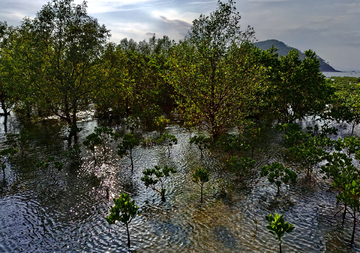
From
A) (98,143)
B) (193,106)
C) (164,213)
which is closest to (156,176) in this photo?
(164,213)

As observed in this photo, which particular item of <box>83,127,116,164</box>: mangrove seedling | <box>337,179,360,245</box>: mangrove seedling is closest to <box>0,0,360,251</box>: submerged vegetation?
<box>83,127,116,164</box>: mangrove seedling

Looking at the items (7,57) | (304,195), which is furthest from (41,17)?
(304,195)

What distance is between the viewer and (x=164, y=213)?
12.2 meters

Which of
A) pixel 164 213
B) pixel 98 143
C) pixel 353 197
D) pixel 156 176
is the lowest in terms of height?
pixel 164 213

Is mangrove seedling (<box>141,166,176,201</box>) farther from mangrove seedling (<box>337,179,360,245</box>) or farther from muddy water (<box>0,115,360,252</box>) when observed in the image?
mangrove seedling (<box>337,179,360,245</box>)

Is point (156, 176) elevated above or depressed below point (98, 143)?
below

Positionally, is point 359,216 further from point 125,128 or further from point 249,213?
point 125,128

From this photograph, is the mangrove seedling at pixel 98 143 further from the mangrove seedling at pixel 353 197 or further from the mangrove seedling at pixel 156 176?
the mangrove seedling at pixel 353 197

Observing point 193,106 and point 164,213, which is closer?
point 164,213

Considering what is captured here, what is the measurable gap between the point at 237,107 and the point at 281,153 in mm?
6153

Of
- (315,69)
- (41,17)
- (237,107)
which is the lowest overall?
(237,107)

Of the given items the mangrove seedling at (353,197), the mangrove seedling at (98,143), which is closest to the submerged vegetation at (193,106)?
the mangrove seedling at (98,143)

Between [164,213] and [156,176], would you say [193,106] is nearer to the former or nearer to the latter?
[156,176]

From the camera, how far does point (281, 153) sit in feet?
68.6
